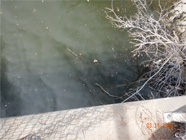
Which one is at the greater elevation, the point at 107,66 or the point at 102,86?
the point at 107,66

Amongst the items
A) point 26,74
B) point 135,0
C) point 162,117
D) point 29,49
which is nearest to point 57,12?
point 29,49

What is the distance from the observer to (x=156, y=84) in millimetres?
4129

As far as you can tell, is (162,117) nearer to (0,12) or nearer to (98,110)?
(98,110)

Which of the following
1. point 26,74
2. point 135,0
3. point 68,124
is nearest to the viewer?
point 68,124

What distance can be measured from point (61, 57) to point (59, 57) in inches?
1.8

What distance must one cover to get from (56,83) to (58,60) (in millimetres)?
529

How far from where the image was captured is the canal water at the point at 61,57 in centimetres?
397

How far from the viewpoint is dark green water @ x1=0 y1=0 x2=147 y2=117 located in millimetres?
3967
